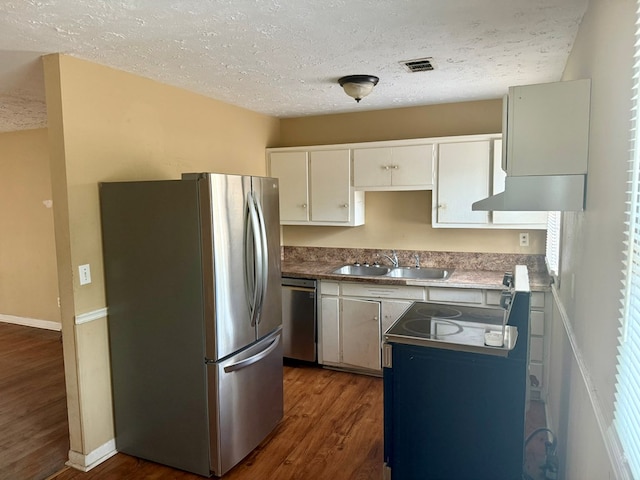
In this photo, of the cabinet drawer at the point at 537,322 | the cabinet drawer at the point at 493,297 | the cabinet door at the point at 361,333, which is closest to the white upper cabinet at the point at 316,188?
the cabinet door at the point at 361,333

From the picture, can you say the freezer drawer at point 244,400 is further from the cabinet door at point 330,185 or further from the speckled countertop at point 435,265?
the cabinet door at point 330,185

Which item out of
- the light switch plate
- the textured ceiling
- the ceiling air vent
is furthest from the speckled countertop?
the ceiling air vent

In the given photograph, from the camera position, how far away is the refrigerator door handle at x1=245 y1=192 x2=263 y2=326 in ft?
8.52

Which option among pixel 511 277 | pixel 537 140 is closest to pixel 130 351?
pixel 511 277

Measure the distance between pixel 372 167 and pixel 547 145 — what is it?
224 cm

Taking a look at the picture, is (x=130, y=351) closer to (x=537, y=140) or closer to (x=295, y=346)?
(x=295, y=346)

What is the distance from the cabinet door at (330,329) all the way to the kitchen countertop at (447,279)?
23 centimetres

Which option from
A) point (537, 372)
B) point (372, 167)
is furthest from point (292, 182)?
point (537, 372)

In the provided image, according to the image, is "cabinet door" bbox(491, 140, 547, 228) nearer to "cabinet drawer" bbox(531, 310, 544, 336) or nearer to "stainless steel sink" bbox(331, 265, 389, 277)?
"cabinet drawer" bbox(531, 310, 544, 336)

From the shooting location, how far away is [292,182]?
4.29 meters

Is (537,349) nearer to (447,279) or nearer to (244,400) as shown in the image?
(447,279)

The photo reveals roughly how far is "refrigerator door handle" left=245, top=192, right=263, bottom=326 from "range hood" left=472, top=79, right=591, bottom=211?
139 centimetres

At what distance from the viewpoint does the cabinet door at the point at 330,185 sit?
160 inches

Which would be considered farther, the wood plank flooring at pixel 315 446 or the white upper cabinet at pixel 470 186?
the white upper cabinet at pixel 470 186
